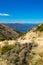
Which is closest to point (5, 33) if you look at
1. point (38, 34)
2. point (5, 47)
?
point (38, 34)

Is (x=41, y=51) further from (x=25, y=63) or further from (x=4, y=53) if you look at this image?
(x=4, y=53)

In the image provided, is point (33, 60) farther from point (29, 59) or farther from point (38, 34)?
point (38, 34)

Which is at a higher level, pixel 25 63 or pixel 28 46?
pixel 28 46

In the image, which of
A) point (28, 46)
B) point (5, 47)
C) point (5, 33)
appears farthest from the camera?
point (5, 33)

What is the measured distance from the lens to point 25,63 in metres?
20.2

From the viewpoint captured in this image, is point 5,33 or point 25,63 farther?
point 5,33

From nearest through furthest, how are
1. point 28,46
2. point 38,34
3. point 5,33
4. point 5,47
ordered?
point 28,46 → point 5,47 → point 38,34 → point 5,33

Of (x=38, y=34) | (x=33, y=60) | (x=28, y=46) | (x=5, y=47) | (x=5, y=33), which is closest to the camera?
(x=33, y=60)

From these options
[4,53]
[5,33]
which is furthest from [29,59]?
[5,33]

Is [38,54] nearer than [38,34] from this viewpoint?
Yes

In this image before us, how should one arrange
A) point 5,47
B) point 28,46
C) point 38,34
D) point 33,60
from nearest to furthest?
point 33,60, point 28,46, point 5,47, point 38,34

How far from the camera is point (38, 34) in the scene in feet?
130

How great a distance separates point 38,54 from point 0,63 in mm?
3862

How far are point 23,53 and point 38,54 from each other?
149cm
